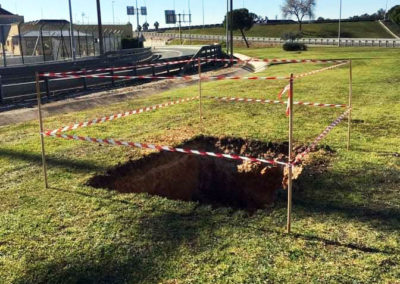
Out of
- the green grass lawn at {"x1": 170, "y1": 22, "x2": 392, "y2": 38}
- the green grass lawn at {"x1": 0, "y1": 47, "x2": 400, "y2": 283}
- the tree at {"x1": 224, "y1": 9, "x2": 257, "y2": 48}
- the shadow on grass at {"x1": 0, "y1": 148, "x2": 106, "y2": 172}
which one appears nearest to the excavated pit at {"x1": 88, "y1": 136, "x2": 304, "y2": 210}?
the green grass lawn at {"x1": 0, "y1": 47, "x2": 400, "y2": 283}

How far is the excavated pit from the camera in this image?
7281mm

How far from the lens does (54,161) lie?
25.8 feet

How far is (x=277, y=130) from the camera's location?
380 inches

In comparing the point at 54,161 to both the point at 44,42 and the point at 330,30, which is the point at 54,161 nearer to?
the point at 44,42

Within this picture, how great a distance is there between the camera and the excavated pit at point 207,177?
7281 millimetres

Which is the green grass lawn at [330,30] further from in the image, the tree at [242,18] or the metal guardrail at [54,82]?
the metal guardrail at [54,82]

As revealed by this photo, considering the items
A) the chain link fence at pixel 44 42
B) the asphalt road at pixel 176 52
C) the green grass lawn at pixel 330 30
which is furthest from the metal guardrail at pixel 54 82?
the green grass lawn at pixel 330 30

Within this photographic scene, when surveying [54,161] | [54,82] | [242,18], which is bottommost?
[54,161]

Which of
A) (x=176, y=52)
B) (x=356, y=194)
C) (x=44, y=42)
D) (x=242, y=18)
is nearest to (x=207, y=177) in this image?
(x=356, y=194)

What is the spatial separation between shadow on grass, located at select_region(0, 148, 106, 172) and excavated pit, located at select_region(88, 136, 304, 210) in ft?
1.52

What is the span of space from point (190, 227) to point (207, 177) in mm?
3219

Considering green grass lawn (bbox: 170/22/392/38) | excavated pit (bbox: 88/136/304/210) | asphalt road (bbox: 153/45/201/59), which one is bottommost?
excavated pit (bbox: 88/136/304/210)

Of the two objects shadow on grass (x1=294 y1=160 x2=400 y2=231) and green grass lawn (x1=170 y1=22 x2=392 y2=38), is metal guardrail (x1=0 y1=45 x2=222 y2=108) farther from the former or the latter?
green grass lawn (x1=170 y1=22 x2=392 y2=38)

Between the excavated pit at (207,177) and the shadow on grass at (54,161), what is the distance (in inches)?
18.2
